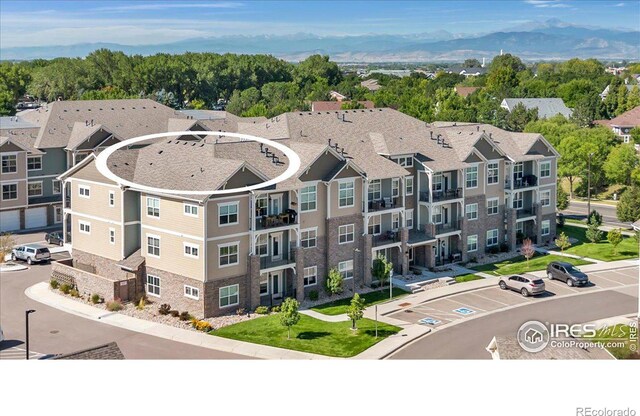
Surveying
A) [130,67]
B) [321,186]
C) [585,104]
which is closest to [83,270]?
[321,186]

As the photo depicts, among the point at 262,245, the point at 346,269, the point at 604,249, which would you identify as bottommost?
the point at 604,249

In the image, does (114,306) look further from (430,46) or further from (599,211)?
(599,211)

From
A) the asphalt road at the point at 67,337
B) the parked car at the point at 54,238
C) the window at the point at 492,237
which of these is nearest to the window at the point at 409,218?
the window at the point at 492,237

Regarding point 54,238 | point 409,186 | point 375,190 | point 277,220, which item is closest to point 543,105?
point 409,186

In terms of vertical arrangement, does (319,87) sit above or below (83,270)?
above

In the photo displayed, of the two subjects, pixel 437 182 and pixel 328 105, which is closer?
pixel 437 182

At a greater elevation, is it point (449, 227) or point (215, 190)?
point (215, 190)

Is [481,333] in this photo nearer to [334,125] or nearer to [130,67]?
[334,125]

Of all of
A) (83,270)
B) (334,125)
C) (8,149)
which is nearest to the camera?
(83,270)

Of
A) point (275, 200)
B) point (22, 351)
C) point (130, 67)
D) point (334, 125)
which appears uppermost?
point (130, 67)
